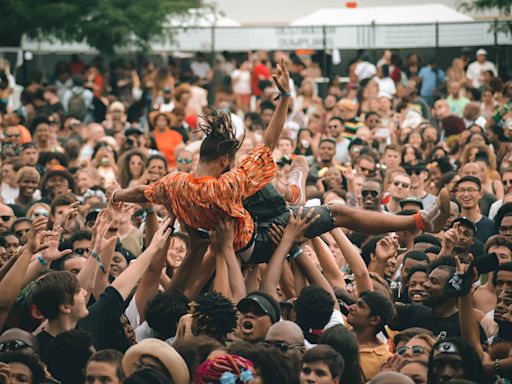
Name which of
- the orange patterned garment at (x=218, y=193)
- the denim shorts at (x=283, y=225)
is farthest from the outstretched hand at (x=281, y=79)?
the denim shorts at (x=283, y=225)

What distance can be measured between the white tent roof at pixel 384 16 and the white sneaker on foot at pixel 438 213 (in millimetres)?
17758

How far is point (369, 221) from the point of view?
808cm

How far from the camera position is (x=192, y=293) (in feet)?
27.2

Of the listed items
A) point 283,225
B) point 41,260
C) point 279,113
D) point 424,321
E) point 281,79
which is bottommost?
point 424,321

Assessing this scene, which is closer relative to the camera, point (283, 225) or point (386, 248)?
point (283, 225)

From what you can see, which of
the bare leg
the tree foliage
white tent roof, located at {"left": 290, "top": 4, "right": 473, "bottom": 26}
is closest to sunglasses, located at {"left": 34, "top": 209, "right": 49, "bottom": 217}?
the bare leg

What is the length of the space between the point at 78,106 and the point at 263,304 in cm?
1394

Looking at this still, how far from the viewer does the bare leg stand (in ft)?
26.5

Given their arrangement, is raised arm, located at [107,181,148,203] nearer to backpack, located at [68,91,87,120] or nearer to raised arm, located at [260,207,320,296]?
raised arm, located at [260,207,320,296]

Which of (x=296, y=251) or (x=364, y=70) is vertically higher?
(x=364, y=70)

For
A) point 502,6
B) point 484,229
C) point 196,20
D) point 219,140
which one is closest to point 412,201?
point 484,229

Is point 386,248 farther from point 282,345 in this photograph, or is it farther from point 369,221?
point 282,345

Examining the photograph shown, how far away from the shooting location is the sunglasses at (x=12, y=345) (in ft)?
23.2

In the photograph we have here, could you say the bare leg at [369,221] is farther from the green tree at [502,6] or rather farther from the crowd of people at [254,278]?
the green tree at [502,6]
